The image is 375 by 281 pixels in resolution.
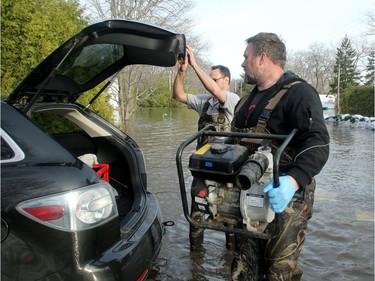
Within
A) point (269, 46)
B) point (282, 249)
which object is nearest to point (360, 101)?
point (269, 46)

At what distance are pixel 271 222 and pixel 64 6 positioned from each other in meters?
9.66

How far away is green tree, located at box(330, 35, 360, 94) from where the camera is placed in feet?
155

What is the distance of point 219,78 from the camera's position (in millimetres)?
4203

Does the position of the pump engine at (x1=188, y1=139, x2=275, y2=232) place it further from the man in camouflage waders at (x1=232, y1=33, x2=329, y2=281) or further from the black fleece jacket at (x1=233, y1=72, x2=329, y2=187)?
the black fleece jacket at (x1=233, y1=72, x2=329, y2=187)

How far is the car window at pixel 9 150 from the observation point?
1855 millimetres

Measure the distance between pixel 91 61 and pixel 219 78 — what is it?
1608mm

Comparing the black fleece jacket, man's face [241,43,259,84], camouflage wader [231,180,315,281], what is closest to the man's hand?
man's face [241,43,259,84]

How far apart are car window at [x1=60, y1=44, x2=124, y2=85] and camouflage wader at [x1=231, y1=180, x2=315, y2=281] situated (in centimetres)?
188

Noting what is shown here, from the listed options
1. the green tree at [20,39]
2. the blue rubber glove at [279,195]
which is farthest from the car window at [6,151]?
the green tree at [20,39]

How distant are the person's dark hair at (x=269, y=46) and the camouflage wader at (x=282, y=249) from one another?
0.92 m

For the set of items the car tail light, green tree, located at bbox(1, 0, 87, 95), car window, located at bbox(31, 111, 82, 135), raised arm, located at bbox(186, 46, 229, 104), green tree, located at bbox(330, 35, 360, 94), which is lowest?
the car tail light

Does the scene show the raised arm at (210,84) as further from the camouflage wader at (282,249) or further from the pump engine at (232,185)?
the camouflage wader at (282,249)

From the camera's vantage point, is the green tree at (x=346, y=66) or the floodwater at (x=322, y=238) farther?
the green tree at (x=346, y=66)

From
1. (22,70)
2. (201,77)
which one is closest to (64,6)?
(22,70)
